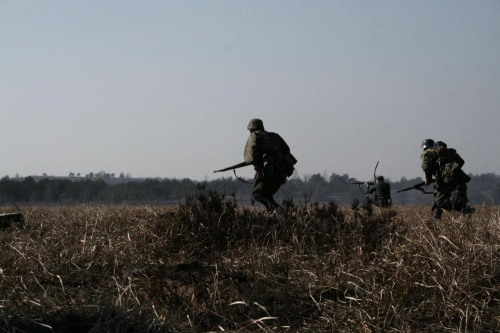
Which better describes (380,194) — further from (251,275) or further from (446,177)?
(251,275)

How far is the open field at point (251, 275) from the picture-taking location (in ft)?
17.1

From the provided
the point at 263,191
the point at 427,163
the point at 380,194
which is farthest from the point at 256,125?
the point at 380,194

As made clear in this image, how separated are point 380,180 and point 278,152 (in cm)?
782

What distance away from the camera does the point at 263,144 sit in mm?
11469

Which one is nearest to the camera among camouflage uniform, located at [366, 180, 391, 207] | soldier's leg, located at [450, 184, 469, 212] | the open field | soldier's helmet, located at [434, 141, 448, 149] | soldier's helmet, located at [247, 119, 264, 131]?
the open field

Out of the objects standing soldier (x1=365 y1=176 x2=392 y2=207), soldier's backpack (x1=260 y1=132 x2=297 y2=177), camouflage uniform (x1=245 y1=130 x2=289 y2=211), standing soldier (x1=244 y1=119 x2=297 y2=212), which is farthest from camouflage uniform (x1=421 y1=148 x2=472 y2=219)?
standing soldier (x1=365 y1=176 x2=392 y2=207)

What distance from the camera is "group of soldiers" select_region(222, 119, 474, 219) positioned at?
37.5 feet

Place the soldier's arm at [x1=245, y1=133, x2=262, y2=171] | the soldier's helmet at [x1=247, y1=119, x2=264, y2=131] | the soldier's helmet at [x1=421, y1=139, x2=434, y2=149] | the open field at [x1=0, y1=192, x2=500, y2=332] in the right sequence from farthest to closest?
the soldier's helmet at [x1=421, y1=139, x2=434, y2=149]
the soldier's helmet at [x1=247, y1=119, x2=264, y2=131]
the soldier's arm at [x1=245, y1=133, x2=262, y2=171]
the open field at [x1=0, y1=192, x2=500, y2=332]

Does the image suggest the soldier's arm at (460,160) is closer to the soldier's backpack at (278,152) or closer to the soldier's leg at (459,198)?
the soldier's leg at (459,198)

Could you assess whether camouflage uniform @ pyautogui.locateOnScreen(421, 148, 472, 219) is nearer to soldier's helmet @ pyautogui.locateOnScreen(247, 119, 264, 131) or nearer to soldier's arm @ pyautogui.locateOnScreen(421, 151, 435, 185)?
soldier's arm @ pyautogui.locateOnScreen(421, 151, 435, 185)

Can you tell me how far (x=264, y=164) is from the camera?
450 inches

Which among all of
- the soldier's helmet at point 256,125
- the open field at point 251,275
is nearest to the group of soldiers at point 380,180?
the soldier's helmet at point 256,125

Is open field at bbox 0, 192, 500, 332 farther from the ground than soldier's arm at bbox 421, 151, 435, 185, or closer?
closer

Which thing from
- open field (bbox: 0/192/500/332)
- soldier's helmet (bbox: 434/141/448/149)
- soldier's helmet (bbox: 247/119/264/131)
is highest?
soldier's helmet (bbox: 247/119/264/131)
